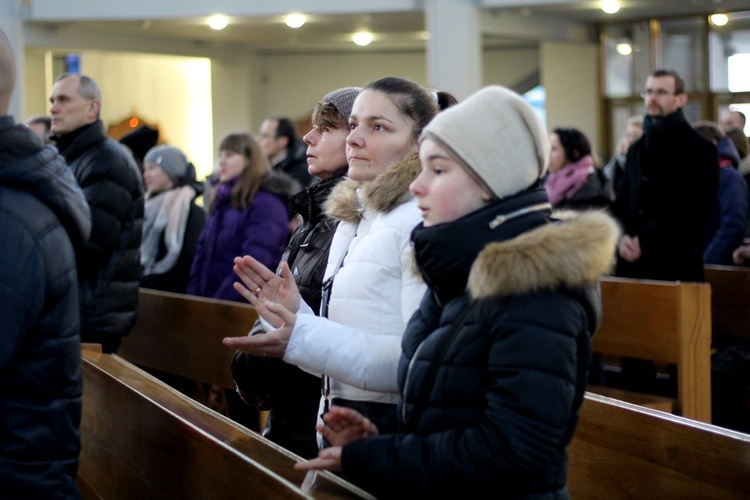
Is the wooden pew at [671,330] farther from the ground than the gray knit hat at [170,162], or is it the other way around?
the gray knit hat at [170,162]

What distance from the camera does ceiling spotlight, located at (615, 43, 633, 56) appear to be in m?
14.6

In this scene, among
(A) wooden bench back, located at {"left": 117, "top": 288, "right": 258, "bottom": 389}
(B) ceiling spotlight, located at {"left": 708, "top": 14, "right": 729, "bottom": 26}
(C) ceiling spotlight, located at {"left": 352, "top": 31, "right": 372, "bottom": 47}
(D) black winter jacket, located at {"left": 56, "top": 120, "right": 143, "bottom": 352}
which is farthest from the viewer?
(C) ceiling spotlight, located at {"left": 352, "top": 31, "right": 372, "bottom": 47}

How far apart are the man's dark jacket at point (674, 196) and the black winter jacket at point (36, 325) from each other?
3.67 m

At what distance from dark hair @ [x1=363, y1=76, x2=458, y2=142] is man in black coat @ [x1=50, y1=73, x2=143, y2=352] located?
2028 mm

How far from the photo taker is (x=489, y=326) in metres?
1.61

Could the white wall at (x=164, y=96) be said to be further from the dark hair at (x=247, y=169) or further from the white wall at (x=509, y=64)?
the dark hair at (x=247, y=169)

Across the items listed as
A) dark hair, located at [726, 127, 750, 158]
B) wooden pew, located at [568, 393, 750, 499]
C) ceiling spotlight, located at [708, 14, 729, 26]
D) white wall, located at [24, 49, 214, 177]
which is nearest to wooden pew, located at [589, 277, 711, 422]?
wooden pew, located at [568, 393, 750, 499]

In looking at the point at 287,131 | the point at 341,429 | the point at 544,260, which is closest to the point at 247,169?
the point at 287,131

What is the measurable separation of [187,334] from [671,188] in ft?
8.01

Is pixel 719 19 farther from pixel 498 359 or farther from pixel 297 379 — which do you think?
pixel 498 359

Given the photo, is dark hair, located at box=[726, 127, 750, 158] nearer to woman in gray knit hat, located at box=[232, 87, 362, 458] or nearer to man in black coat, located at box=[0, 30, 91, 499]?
woman in gray knit hat, located at box=[232, 87, 362, 458]

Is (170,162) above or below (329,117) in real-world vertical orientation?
above

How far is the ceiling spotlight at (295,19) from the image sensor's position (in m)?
13.0

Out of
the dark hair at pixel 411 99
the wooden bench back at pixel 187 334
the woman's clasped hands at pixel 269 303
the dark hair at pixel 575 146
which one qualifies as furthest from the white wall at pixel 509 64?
the woman's clasped hands at pixel 269 303
